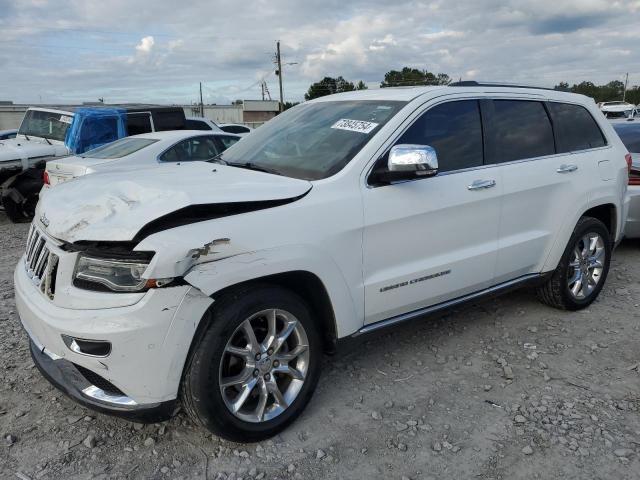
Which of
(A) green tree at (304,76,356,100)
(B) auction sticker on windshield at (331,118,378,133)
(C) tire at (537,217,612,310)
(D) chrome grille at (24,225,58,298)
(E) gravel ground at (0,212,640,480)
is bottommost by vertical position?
(E) gravel ground at (0,212,640,480)

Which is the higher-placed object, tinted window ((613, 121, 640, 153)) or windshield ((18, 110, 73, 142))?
windshield ((18, 110, 73, 142))

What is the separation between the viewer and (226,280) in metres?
2.55

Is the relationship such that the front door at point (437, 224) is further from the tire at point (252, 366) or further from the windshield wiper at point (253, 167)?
the windshield wiper at point (253, 167)

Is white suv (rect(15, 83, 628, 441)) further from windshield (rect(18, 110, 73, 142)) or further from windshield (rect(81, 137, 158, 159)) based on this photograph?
windshield (rect(18, 110, 73, 142))

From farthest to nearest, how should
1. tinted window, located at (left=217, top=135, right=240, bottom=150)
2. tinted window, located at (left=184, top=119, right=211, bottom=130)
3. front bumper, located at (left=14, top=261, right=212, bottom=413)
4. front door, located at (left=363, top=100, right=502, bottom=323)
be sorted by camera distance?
tinted window, located at (left=184, top=119, right=211, bottom=130)
tinted window, located at (left=217, top=135, right=240, bottom=150)
front door, located at (left=363, top=100, right=502, bottom=323)
front bumper, located at (left=14, top=261, right=212, bottom=413)

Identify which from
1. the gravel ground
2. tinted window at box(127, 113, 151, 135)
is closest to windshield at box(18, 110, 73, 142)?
tinted window at box(127, 113, 151, 135)

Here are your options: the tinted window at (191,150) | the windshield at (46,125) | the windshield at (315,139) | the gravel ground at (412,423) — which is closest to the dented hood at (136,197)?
the windshield at (315,139)

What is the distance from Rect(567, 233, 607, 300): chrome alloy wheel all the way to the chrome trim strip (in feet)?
11.7

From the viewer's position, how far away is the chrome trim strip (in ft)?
8.27

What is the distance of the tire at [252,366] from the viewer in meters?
2.59

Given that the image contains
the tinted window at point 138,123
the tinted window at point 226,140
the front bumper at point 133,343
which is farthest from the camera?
the tinted window at point 138,123

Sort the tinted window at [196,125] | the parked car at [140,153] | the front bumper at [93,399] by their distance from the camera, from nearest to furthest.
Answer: the front bumper at [93,399] → the parked car at [140,153] → the tinted window at [196,125]

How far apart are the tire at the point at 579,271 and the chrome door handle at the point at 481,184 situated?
1.14 metres

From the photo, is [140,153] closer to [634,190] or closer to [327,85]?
[634,190]
